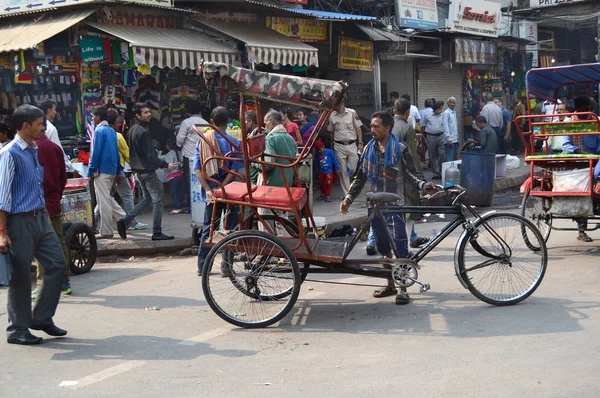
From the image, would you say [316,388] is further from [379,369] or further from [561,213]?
[561,213]

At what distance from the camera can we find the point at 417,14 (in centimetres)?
1862

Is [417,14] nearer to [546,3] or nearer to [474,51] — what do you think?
[474,51]

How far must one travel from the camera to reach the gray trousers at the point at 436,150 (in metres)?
17.4

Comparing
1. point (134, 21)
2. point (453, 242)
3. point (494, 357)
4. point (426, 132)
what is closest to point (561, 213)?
point (453, 242)

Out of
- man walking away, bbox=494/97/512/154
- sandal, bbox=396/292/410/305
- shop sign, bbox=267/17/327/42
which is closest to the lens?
sandal, bbox=396/292/410/305

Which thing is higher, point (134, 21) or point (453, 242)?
point (134, 21)

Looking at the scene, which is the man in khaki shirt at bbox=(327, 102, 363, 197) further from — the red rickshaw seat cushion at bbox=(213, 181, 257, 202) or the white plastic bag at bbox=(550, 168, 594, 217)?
the red rickshaw seat cushion at bbox=(213, 181, 257, 202)

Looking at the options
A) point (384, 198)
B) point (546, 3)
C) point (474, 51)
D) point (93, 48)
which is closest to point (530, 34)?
point (546, 3)

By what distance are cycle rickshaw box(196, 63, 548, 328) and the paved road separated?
223 millimetres

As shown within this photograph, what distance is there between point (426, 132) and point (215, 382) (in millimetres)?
13241

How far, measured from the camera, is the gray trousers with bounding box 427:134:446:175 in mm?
17406

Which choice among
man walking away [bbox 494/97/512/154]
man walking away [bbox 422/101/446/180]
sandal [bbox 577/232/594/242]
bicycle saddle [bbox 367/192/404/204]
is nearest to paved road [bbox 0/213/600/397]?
bicycle saddle [bbox 367/192/404/204]

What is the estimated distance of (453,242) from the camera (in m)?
10.2

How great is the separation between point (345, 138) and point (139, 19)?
4116 mm
